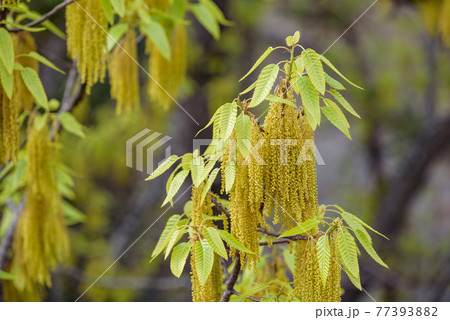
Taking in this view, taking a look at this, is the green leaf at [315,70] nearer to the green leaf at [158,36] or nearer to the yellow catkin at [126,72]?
the green leaf at [158,36]

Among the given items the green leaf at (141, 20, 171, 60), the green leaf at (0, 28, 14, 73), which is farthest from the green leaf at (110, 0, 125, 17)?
the green leaf at (0, 28, 14, 73)

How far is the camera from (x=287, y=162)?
0.70 m

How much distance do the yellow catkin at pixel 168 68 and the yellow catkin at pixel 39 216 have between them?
31cm

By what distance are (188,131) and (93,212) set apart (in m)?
1.36

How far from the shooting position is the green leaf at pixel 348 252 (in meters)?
0.70

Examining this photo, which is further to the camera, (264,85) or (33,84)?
(33,84)

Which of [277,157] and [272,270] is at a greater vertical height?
[277,157]

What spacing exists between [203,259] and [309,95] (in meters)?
0.30

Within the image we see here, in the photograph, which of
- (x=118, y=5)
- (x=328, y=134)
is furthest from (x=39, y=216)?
(x=328, y=134)

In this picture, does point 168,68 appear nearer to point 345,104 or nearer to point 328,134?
point 345,104

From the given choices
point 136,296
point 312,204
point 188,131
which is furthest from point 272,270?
point 136,296

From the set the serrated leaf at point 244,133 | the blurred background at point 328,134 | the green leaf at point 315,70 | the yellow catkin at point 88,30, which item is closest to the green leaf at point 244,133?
the serrated leaf at point 244,133

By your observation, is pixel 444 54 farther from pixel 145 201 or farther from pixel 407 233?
pixel 145 201

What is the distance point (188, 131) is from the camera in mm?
2256
